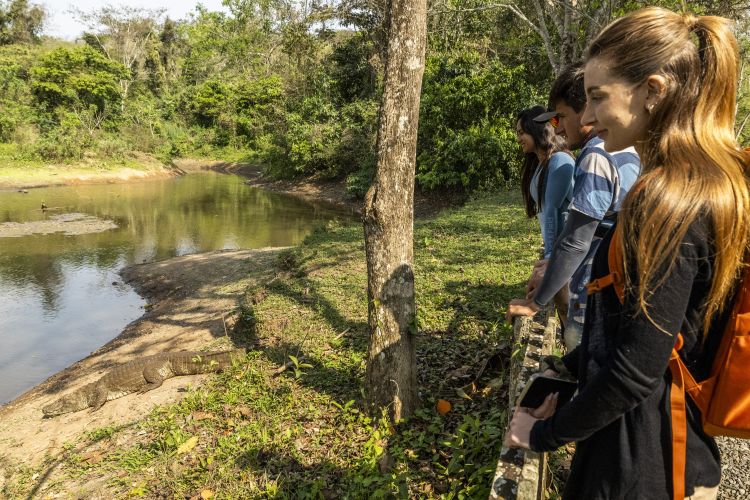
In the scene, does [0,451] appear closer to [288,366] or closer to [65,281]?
[288,366]

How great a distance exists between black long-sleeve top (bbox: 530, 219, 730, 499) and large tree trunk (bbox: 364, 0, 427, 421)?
2280 mm

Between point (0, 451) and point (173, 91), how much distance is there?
4111 centimetres

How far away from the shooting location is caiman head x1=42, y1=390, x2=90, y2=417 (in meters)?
5.86

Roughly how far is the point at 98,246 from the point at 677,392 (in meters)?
16.8

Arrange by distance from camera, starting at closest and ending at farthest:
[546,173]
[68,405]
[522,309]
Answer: [522,309]
[546,173]
[68,405]

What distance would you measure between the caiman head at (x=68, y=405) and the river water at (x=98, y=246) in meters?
1.92

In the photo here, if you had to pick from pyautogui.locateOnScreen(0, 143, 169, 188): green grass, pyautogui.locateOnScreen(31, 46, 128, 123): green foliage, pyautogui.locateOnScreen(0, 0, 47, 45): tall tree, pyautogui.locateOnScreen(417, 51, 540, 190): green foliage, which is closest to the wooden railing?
pyautogui.locateOnScreen(417, 51, 540, 190): green foliage

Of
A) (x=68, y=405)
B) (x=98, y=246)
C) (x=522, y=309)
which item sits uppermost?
(x=522, y=309)

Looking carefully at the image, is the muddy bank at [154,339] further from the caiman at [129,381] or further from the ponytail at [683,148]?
the ponytail at [683,148]

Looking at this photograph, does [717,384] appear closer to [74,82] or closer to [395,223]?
[395,223]

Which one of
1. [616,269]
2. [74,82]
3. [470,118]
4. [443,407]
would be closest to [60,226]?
[470,118]

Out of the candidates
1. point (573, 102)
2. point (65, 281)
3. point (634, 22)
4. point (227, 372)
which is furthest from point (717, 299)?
point (65, 281)

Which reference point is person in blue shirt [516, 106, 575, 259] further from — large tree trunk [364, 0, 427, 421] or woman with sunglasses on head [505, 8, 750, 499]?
woman with sunglasses on head [505, 8, 750, 499]

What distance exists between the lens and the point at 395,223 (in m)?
3.40
